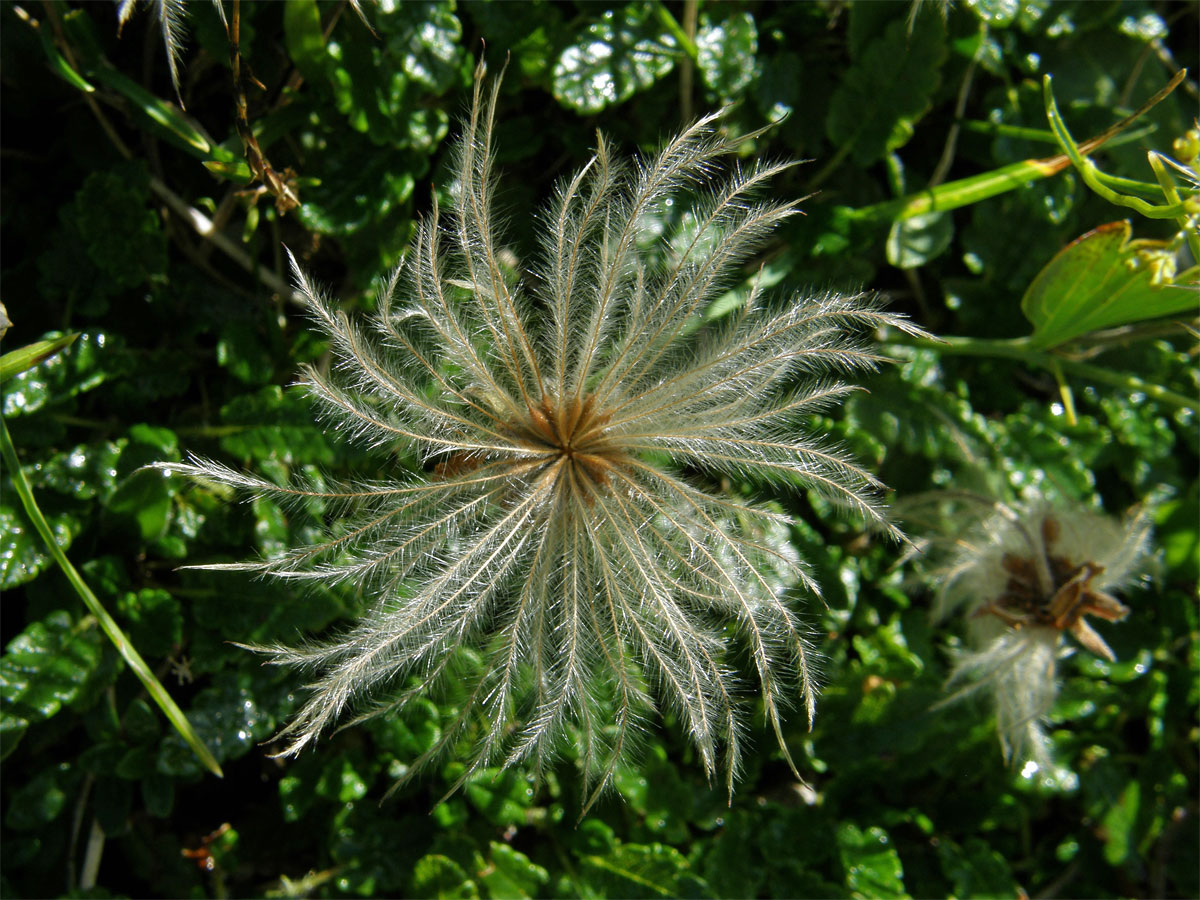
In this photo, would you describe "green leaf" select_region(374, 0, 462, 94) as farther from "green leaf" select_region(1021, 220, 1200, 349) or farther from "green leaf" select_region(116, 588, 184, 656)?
"green leaf" select_region(1021, 220, 1200, 349)

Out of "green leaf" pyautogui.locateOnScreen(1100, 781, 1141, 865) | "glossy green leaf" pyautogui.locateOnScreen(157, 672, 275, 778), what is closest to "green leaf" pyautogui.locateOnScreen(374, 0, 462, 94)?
"glossy green leaf" pyautogui.locateOnScreen(157, 672, 275, 778)

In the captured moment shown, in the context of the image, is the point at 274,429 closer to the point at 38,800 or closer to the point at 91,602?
the point at 91,602

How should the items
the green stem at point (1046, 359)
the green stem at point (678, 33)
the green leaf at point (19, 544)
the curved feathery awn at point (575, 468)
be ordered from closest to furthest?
the curved feathery awn at point (575, 468) → the green leaf at point (19, 544) → the green stem at point (678, 33) → the green stem at point (1046, 359)

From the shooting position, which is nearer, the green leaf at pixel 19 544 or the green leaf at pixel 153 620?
the green leaf at pixel 19 544

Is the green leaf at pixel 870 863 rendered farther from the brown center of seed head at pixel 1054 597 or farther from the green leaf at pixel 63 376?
the green leaf at pixel 63 376

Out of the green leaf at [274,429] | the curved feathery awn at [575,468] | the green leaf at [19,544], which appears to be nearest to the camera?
the curved feathery awn at [575,468]

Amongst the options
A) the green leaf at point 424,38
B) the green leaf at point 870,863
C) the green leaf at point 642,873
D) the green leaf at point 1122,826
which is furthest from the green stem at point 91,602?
the green leaf at point 1122,826
